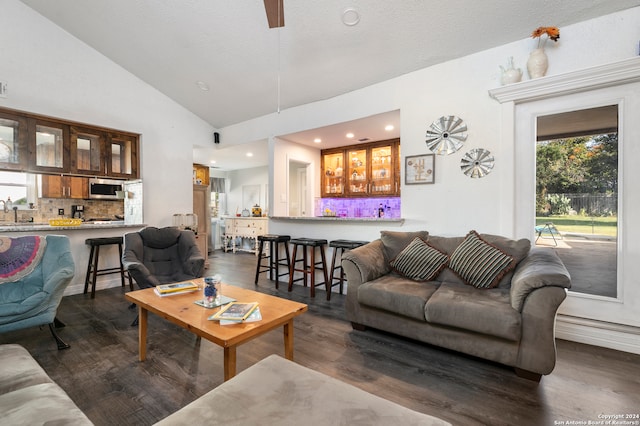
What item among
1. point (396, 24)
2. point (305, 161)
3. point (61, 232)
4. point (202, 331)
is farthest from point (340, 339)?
point (61, 232)

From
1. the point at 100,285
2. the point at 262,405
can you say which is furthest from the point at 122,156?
the point at 262,405

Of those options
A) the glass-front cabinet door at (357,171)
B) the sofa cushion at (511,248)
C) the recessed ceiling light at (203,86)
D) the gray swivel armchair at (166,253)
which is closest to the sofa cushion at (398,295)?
the sofa cushion at (511,248)

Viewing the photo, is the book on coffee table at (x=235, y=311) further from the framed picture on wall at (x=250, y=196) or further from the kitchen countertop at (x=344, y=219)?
the framed picture on wall at (x=250, y=196)

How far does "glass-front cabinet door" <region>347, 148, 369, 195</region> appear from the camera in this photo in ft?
17.5

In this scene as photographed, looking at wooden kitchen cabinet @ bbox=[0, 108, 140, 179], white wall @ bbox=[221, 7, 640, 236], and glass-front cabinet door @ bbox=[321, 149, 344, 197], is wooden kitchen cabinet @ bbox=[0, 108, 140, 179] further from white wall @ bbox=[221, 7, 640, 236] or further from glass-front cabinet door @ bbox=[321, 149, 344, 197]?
white wall @ bbox=[221, 7, 640, 236]

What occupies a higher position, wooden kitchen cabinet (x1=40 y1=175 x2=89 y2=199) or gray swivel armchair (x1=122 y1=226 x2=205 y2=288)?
wooden kitchen cabinet (x1=40 y1=175 x2=89 y2=199)

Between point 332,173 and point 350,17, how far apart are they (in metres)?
3.11

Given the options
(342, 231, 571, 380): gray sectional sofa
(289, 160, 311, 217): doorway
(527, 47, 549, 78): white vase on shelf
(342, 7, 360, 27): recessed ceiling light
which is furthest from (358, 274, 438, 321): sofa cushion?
(289, 160, 311, 217): doorway

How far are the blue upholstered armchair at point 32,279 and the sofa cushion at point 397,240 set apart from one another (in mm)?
2942

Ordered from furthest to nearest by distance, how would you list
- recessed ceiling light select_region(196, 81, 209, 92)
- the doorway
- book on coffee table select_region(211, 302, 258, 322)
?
1. the doorway
2. recessed ceiling light select_region(196, 81, 209, 92)
3. book on coffee table select_region(211, 302, 258, 322)

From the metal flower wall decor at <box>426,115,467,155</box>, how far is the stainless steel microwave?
554 cm

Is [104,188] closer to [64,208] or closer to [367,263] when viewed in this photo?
[64,208]

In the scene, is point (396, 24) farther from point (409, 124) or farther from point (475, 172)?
point (475, 172)

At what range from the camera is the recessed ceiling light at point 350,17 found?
2740 mm
